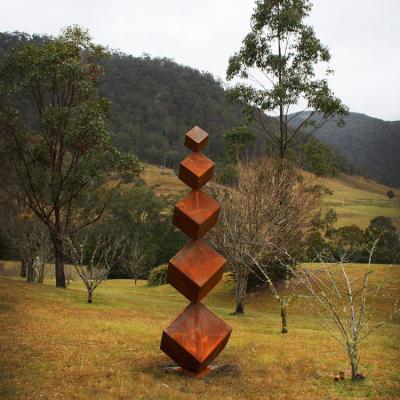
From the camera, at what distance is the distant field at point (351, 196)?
82812mm

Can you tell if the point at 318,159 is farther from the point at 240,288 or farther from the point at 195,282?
the point at 195,282

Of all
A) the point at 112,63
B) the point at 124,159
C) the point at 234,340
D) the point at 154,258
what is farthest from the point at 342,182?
the point at 234,340

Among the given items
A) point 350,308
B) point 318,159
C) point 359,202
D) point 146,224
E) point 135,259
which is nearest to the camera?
point 350,308

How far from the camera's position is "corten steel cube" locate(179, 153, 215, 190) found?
31.5ft

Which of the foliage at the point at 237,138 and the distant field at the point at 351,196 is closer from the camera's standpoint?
the foliage at the point at 237,138

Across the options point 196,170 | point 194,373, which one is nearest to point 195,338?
point 194,373

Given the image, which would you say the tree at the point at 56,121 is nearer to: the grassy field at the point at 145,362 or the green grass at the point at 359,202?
the grassy field at the point at 145,362

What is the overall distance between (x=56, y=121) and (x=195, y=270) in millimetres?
16962

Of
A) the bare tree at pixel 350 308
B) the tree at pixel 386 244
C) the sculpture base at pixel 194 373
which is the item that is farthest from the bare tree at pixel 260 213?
the tree at pixel 386 244

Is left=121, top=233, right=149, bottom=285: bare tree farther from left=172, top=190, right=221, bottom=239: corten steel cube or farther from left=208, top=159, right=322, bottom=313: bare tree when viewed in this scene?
left=172, top=190, right=221, bottom=239: corten steel cube

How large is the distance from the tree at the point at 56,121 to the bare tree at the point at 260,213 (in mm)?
5494

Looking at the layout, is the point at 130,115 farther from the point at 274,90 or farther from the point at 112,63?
the point at 274,90

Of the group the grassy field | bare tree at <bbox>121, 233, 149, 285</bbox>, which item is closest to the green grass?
bare tree at <bbox>121, 233, 149, 285</bbox>

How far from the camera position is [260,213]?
72.5ft
